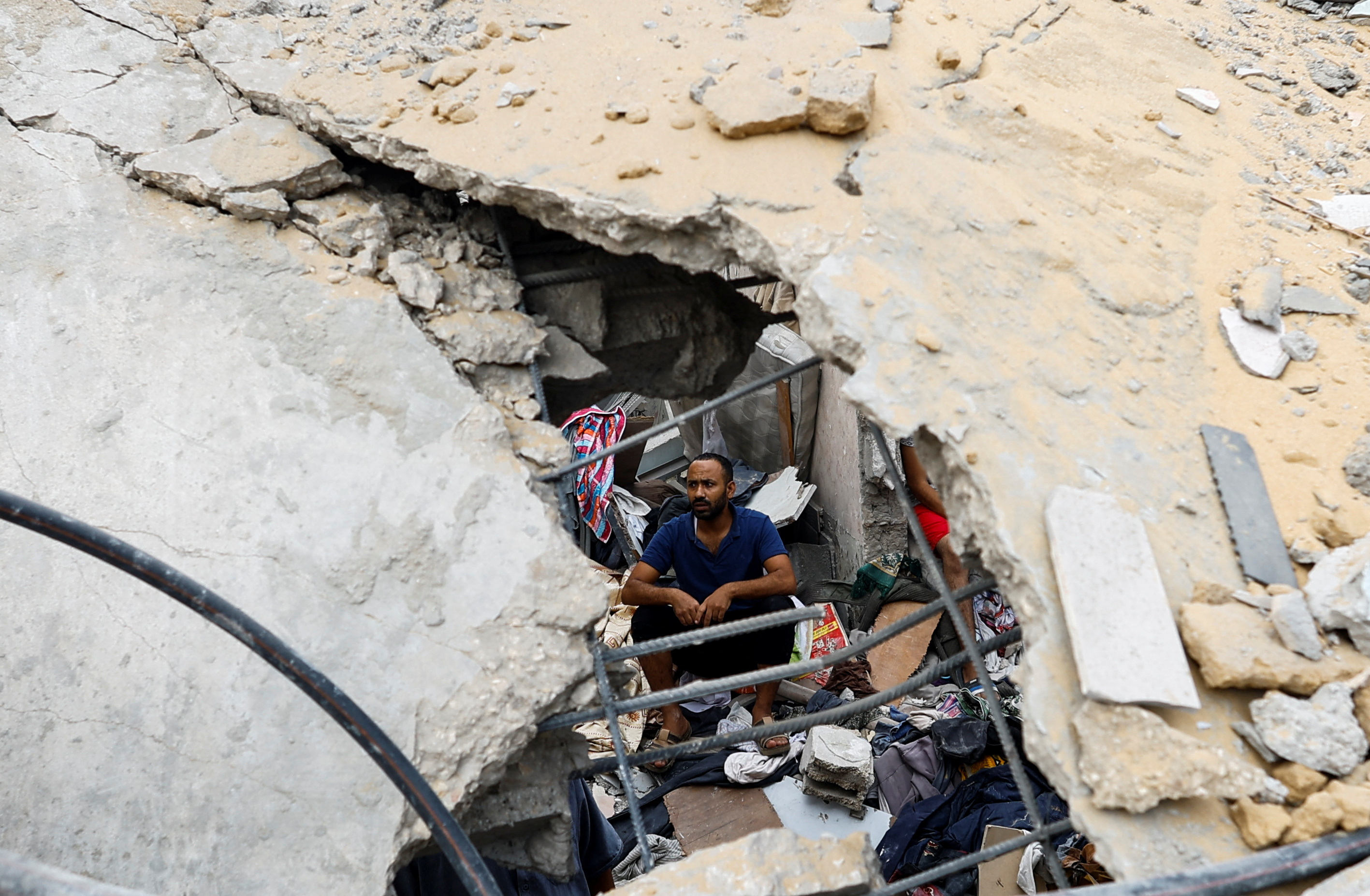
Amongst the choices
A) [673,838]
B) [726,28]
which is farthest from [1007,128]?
[673,838]

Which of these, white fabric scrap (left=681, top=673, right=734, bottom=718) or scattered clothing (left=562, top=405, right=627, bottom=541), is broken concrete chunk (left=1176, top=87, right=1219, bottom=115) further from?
scattered clothing (left=562, top=405, right=627, bottom=541)

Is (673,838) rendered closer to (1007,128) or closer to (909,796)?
(909,796)

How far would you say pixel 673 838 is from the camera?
4.36 metres

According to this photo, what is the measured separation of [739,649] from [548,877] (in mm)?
1572

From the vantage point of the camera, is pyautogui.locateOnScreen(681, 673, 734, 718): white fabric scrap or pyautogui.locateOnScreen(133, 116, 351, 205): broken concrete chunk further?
pyautogui.locateOnScreen(681, 673, 734, 718): white fabric scrap

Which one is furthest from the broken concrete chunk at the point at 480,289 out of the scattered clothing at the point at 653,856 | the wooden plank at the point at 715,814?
the wooden plank at the point at 715,814

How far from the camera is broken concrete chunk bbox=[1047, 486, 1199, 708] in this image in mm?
1694

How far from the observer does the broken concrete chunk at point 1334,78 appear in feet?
10.1

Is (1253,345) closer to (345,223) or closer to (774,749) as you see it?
(345,223)

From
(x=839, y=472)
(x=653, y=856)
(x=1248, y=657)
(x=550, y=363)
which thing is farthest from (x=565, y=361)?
(x=839, y=472)

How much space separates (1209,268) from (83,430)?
2995 mm

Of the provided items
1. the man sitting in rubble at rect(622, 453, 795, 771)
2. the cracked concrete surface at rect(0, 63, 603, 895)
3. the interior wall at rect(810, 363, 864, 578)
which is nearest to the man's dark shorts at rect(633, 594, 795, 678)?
the man sitting in rubble at rect(622, 453, 795, 771)

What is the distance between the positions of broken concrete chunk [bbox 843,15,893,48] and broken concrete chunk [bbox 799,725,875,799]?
10.2 feet

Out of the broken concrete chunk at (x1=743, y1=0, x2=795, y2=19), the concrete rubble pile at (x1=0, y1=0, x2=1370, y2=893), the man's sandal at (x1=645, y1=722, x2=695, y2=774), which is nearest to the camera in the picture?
the concrete rubble pile at (x1=0, y1=0, x2=1370, y2=893)
